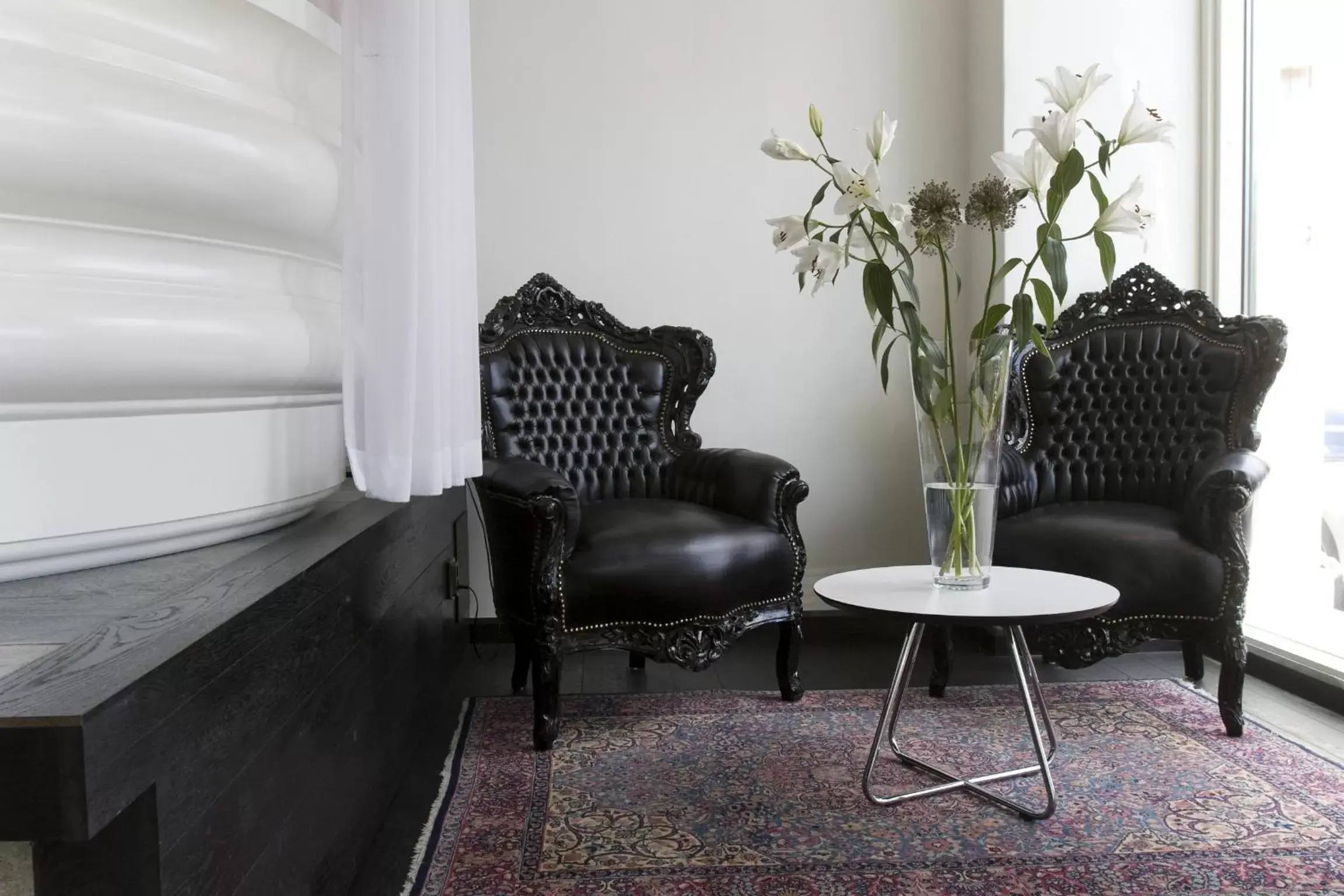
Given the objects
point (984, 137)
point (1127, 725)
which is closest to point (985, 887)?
point (1127, 725)

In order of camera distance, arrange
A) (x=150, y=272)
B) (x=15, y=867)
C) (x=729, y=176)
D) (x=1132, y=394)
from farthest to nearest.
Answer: (x=729, y=176) → (x=1132, y=394) → (x=150, y=272) → (x=15, y=867)

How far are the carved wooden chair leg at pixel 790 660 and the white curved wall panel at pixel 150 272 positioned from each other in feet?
5.25

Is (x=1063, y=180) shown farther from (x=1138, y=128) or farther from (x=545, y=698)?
(x=545, y=698)

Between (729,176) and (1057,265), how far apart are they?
2154mm

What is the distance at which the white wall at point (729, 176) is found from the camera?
370cm

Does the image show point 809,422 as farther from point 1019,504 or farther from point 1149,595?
point 1149,595

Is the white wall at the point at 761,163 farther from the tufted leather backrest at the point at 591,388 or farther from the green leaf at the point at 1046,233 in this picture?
the green leaf at the point at 1046,233

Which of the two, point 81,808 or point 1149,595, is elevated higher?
point 81,808

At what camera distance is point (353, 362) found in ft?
6.21

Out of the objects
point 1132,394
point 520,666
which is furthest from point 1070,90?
point 520,666

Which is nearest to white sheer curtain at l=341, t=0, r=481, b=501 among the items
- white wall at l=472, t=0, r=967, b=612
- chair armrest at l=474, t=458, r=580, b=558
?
chair armrest at l=474, t=458, r=580, b=558

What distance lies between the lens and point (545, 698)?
2568mm

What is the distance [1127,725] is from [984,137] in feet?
7.04

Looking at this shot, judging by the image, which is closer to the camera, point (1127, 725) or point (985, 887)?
point (985, 887)
